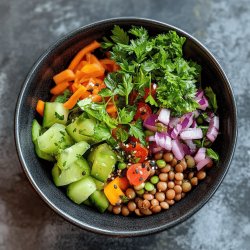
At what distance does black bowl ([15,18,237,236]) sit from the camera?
232cm

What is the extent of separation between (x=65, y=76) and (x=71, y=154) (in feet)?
1.27

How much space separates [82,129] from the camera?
232 centimetres

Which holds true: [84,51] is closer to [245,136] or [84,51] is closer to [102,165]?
[102,165]

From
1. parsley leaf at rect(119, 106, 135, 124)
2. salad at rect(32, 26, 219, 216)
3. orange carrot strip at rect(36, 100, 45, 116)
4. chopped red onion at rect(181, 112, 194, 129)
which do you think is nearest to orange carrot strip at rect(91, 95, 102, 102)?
salad at rect(32, 26, 219, 216)

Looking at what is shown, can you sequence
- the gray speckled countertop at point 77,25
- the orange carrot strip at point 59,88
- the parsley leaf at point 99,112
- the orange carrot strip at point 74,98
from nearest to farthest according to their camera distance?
the parsley leaf at point 99,112
the orange carrot strip at point 74,98
the orange carrot strip at point 59,88
the gray speckled countertop at point 77,25

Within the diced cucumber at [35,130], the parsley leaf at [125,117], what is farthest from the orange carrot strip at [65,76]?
the parsley leaf at [125,117]

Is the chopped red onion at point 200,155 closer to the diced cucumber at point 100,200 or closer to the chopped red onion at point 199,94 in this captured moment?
the chopped red onion at point 199,94

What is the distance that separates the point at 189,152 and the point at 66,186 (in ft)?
1.87

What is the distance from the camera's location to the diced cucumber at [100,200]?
7.80 feet

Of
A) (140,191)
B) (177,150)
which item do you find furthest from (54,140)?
(177,150)

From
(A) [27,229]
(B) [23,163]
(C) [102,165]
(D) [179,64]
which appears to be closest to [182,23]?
(D) [179,64]

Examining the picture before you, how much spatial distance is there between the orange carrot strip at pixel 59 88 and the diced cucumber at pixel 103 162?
344mm

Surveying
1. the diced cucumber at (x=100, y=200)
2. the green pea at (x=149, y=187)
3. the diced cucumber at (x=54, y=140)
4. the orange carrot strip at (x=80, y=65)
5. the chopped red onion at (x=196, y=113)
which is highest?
the orange carrot strip at (x=80, y=65)

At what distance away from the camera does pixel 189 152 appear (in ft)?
7.96
